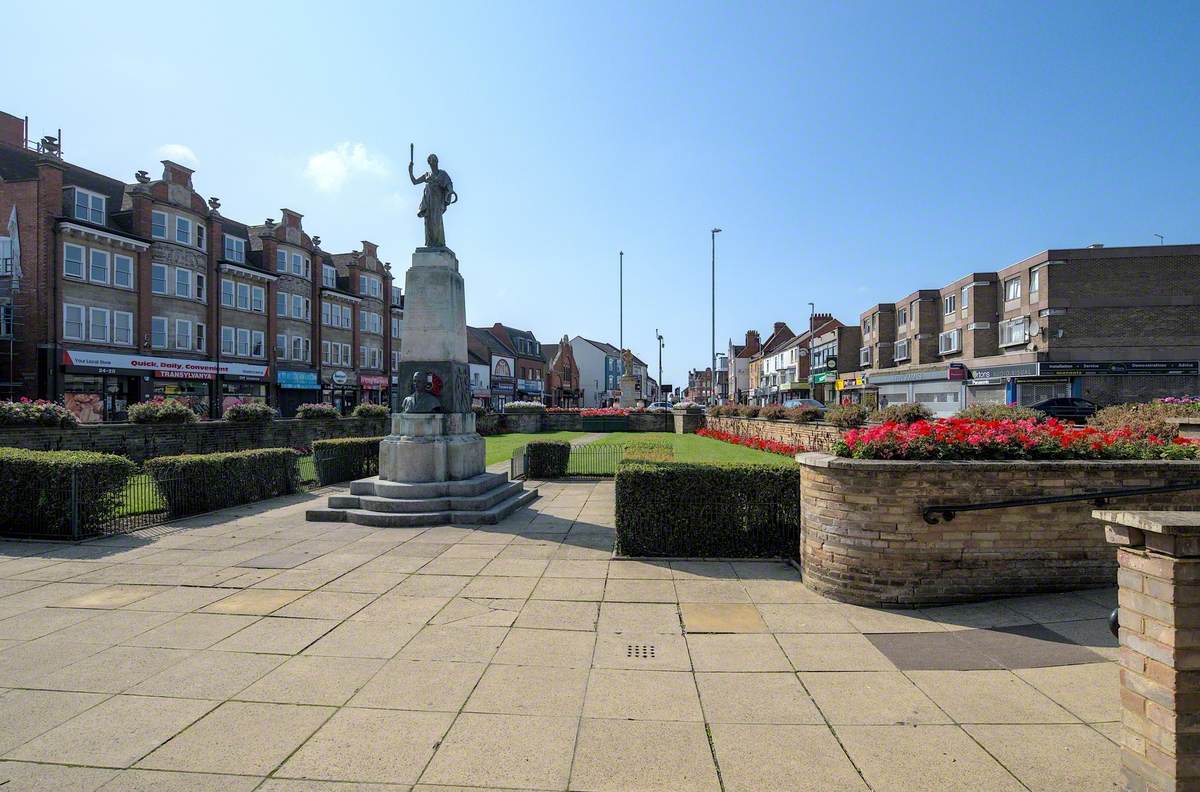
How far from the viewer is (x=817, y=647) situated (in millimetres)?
5129

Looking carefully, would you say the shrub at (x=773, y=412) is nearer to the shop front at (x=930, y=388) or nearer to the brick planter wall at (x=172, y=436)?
the shop front at (x=930, y=388)

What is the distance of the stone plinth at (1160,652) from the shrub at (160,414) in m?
22.2

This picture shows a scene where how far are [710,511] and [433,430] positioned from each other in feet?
20.3

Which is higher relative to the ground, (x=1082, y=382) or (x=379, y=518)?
(x=1082, y=382)

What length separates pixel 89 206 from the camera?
29844 mm

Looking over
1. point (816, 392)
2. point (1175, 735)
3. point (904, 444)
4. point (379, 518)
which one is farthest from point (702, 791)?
point (816, 392)

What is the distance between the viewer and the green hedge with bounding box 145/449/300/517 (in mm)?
10859

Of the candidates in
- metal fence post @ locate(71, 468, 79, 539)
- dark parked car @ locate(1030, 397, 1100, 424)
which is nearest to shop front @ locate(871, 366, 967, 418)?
dark parked car @ locate(1030, 397, 1100, 424)

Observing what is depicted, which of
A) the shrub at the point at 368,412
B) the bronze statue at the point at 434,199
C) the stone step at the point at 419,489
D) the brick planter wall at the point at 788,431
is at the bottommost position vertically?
the stone step at the point at 419,489

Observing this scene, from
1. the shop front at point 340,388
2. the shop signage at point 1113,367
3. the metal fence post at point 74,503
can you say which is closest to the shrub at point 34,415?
the metal fence post at point 74,503

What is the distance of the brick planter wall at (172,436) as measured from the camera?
14805mm

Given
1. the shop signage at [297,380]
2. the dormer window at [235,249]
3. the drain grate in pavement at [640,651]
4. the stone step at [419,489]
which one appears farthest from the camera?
the shop signage at [297,380]

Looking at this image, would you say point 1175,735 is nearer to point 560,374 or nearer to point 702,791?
point 702,791

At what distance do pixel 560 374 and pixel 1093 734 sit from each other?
81786 millimetres
